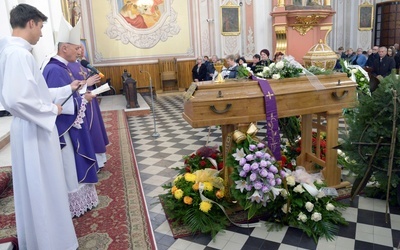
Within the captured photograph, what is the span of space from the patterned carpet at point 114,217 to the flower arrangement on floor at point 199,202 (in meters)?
0.32

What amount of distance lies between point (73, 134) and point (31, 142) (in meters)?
0.84

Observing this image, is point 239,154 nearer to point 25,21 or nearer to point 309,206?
point 309,206

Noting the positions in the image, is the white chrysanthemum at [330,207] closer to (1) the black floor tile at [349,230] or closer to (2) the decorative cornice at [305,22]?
(1) the black floor tile at [349,230]

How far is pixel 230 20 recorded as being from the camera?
13.8m

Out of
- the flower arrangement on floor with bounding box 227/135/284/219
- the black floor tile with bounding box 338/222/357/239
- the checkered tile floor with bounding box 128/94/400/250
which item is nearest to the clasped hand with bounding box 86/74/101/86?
the checkered tile floor with bounding box 128/94/400/250

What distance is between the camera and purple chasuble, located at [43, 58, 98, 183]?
10.2 feet

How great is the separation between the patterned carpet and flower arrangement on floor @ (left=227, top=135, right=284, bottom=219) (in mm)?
900

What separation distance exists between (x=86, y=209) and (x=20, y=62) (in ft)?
5.90

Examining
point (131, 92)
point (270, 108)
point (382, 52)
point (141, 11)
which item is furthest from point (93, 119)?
point (141, 11)

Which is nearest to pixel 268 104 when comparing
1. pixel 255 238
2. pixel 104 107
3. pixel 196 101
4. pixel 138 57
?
pixel 196 101

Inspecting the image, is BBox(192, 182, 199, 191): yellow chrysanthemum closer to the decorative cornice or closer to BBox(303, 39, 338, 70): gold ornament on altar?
BBox(303, 39, 338, 70): gold ornament on altar

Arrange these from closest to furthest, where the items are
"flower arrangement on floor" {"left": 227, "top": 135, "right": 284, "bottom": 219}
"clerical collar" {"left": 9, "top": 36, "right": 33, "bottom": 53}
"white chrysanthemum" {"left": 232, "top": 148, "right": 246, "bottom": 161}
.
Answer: "clerical collar" {"left": 9, "top": 36, "right": 33, "bottom": 53}
"flower arrangement on floor" {"left": 227, "top": 135, "right": 284, "bottom": 219}
"white chrysanthemum" {"left": 232, "top": 148, "right": 246, "bottom": 161}

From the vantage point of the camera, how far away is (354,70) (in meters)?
4.75

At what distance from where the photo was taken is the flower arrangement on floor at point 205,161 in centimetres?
380
